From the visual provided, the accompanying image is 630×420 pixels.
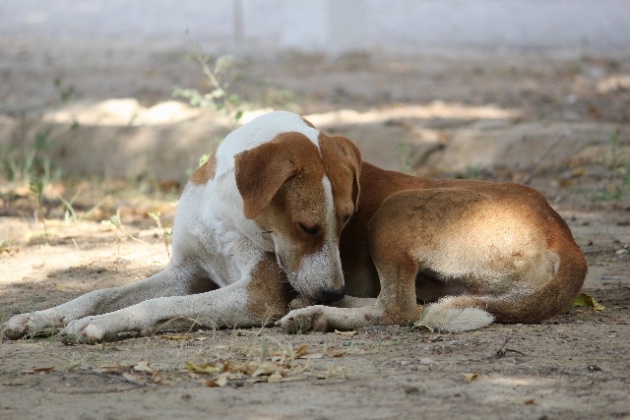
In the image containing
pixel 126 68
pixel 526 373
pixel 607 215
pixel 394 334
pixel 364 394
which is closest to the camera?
pixel 364 394

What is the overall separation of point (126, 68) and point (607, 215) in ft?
30.2

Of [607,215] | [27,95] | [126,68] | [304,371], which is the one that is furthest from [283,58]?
[304,371]

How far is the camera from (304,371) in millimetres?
2986

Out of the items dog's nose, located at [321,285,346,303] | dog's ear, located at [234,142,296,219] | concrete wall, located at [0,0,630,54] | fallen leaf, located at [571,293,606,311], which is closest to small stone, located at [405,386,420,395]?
dog's nose, located at [321,285,346,303]

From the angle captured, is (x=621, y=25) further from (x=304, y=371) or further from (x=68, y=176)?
(x=304, y=371)

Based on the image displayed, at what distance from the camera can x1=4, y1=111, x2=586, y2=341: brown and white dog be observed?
366 centimetres

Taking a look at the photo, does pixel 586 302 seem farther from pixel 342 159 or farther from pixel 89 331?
pixel 89 331

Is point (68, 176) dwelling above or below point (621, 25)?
below

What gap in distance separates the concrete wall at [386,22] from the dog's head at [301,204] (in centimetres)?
1261

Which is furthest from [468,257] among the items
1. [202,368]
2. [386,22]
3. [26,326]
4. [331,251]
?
[386,22]

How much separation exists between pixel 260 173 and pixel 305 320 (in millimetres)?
707

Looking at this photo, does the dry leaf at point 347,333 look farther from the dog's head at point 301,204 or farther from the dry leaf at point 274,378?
Answer: the dry leaf at point 274,378

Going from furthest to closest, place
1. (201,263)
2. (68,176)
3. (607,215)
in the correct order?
(68,176) → (607,215) → (201,263)

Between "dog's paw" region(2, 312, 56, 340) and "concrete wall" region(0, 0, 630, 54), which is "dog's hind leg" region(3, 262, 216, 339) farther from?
"concrete wall" region(0, 0, 630, 54)
